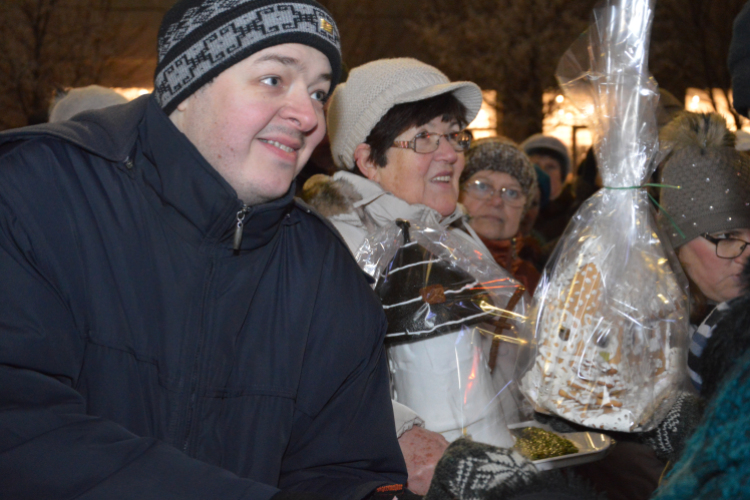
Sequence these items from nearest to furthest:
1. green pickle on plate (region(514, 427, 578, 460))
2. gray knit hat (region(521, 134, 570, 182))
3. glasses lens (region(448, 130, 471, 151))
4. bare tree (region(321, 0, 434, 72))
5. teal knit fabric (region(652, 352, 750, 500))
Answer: teal knit fabric (region(652, 352, 750, 500)) < green pickle on plate (region(514, 427, 578, 460)) < glasses lens (region(448, 130, 471, 151)) < gray knit hat (region(521, 134, 570, 182)) < bare tree (region(321, 0, 434, 72))

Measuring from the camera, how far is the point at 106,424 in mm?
1311

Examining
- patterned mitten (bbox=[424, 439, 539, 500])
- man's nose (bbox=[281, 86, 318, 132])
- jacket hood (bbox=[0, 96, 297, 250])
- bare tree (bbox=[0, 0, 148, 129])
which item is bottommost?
patterned mitten (bbox=[424, 439, 539, 500])

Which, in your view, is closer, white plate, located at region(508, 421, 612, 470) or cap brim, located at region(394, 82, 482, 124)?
white plate, located at region(508, 421, 612, 470)

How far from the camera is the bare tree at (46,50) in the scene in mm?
9367

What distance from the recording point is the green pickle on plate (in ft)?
7.17

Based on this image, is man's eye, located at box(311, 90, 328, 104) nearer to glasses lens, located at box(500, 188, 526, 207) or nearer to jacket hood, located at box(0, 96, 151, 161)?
jacket hood, located at box(0, 96, 151, 161)

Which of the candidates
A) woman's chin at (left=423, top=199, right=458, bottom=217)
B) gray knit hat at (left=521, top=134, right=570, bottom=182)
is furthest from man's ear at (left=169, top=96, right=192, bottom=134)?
gray knit hat at (left=521, top=134, right=570, bottom=182)

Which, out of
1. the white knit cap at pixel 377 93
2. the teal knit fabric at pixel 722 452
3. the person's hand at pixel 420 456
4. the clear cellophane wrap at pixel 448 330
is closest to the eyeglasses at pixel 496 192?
the white knit cap at pixel 377 93

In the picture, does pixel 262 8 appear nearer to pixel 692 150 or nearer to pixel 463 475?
pixel 463 475

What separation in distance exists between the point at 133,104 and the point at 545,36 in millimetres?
11800

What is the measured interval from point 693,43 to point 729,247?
398 inches

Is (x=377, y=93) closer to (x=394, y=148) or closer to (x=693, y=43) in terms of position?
(x=394, y=148)

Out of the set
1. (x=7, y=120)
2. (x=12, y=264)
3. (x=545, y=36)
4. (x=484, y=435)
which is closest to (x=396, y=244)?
(x=484, y=435)

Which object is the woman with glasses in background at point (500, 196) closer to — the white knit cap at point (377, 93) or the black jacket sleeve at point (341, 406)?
the white knit cap at point (377, 93)
